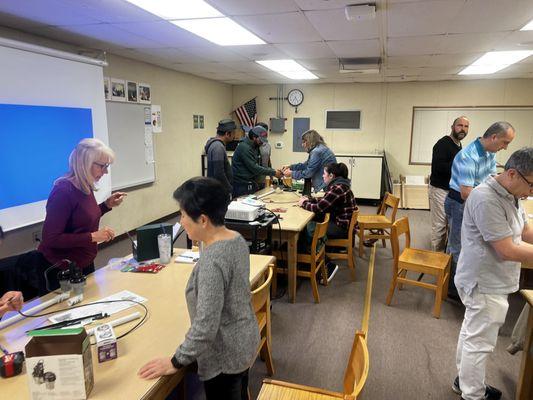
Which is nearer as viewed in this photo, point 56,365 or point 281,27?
point 56,365

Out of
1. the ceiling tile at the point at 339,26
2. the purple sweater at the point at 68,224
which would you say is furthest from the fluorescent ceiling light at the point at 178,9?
the purple sweater at the point at 68,224

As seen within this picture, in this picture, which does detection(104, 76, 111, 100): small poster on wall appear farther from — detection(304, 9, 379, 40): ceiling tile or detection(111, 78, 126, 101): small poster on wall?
detection(304, 9, 379, 40): ceiling tile

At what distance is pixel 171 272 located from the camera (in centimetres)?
214

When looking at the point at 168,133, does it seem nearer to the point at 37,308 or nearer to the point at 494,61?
the point at 37,308

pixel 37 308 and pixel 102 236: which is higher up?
pixel 102 236

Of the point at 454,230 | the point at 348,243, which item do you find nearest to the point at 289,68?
the point at 348,243

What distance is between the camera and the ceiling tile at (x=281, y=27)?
3057 mm

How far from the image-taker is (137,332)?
1.52 metres

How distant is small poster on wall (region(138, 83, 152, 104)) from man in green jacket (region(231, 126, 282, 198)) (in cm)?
181

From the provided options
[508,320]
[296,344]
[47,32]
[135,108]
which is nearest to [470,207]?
[296,344]

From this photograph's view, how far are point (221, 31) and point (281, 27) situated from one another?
0.59 m

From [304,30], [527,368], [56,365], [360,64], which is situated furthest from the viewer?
[360,64]

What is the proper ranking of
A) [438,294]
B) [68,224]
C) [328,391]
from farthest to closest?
1. [438,294]
2. [68,224]
3. [328,391]

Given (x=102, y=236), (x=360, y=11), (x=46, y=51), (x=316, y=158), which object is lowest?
(x=102, y=236)
